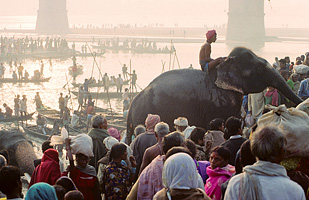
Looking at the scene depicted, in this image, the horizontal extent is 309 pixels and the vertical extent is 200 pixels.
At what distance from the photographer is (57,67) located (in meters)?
51.6

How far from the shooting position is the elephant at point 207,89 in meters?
8.44

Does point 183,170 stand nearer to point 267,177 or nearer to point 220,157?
point 267,177

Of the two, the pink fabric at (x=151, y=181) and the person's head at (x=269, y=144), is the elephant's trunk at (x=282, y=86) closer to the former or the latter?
the pink fabric at (x=151, y=181)

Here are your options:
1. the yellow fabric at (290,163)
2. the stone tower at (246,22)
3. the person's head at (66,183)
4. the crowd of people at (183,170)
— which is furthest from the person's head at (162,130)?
the stone tower at (246,22)

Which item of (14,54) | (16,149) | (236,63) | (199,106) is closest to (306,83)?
(236,63)

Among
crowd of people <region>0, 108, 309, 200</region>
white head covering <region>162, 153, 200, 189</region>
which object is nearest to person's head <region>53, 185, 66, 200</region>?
crowd of people <region>0, 108, 309, 200</region>

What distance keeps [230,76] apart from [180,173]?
16.5 ft

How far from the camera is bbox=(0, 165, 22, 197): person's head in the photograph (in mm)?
4125

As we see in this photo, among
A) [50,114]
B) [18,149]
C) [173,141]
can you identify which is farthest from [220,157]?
[50,114]

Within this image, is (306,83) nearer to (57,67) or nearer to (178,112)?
(178,112)

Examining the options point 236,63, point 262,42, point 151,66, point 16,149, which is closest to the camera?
point 236,63

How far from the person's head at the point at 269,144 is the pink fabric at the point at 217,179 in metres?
1.03

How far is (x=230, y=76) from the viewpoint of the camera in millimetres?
8438

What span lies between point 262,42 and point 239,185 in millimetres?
89344
